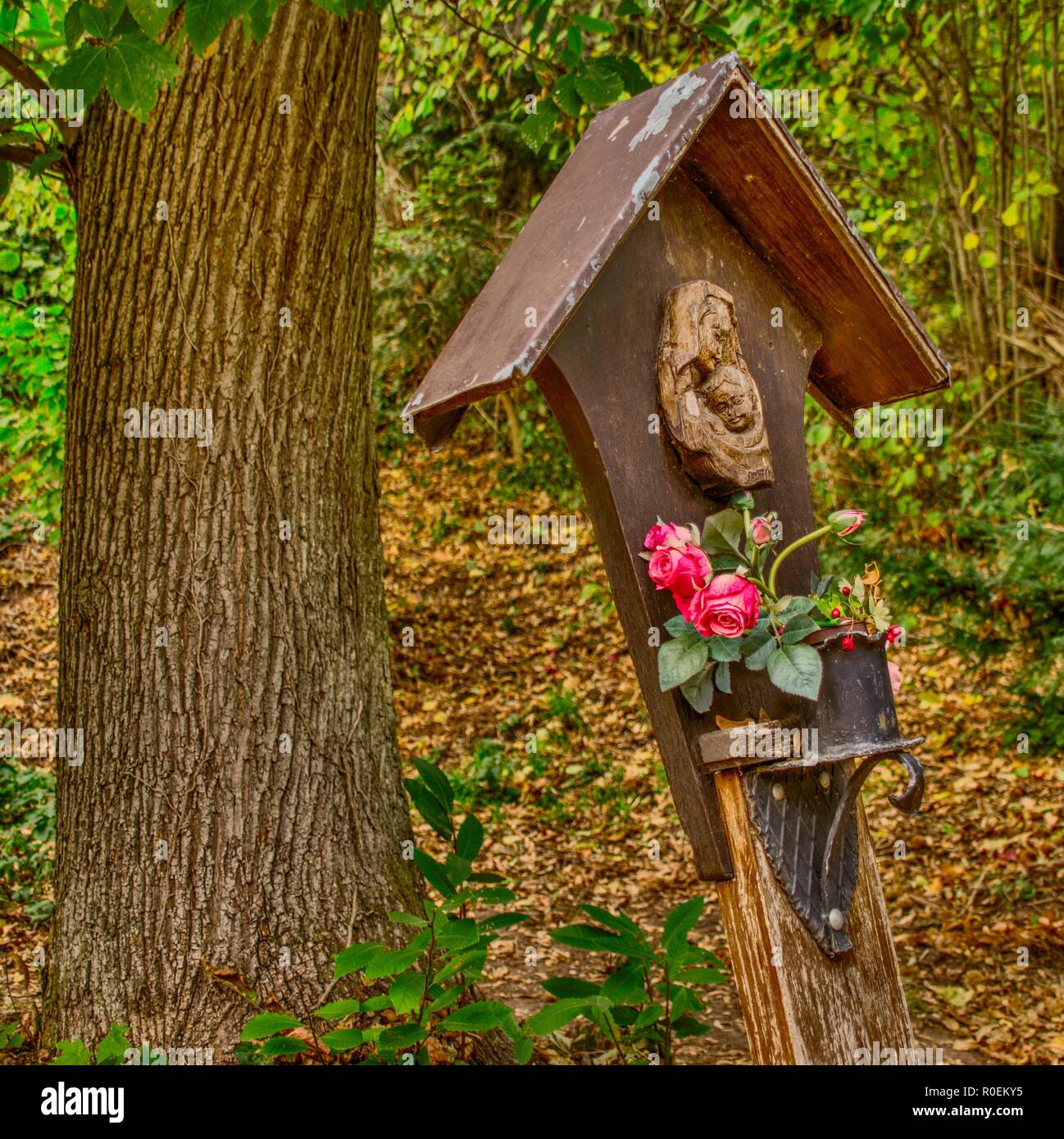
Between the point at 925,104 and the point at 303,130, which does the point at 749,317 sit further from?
the point at 925,104

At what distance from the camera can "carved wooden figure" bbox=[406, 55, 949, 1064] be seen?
69.2 inches

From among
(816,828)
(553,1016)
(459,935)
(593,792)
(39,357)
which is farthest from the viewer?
(593,792)

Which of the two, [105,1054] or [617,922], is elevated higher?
[617,922]

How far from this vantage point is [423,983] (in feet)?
7.57

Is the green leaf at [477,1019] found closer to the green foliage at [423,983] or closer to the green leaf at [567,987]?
the green foliage at [423,983]

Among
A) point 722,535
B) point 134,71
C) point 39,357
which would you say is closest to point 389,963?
point 722,535

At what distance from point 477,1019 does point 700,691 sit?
104 cm

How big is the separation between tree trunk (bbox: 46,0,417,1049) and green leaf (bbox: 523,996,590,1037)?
31.3 inches

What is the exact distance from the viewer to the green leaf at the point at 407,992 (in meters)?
2.24

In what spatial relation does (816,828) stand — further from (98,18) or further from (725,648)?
(98,18)

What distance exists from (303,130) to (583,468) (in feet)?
5.33

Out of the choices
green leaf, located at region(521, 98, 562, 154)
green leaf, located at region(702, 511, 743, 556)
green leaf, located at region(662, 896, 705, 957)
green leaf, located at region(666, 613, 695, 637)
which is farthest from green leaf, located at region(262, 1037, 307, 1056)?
green leaf, located at region(521, 98, 562, 154)

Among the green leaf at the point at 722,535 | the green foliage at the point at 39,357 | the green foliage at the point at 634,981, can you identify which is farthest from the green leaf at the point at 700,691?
the green foliage at the point at 39,357

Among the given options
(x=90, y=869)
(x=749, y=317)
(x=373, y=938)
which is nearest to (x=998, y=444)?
(x=749, y=317)
